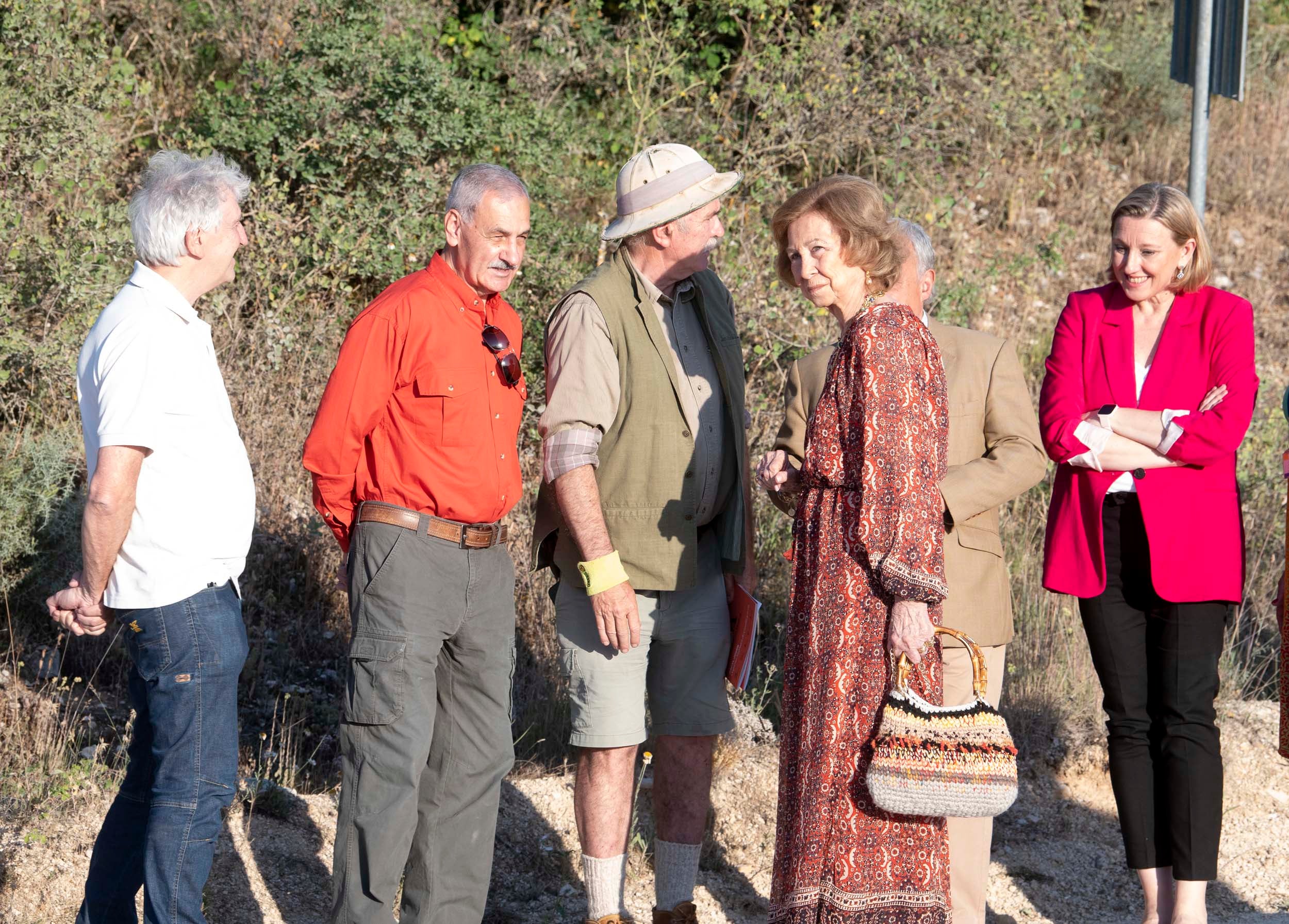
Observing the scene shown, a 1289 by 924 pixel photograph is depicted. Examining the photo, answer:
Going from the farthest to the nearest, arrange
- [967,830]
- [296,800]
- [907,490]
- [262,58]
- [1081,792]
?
[262,58], [1081,792], [296,800], [967,830], [907,490]

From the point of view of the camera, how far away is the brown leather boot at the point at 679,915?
12.4ft

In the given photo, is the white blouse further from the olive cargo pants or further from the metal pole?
the metal pole

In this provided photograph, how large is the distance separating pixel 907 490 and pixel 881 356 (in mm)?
321

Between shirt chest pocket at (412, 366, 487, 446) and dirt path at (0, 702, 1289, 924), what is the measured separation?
1.74 meters

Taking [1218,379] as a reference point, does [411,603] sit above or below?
below

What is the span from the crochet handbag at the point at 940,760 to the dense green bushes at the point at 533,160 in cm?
281

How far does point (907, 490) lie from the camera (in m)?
2.88

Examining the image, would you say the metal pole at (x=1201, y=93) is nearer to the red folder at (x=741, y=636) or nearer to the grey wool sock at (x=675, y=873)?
the red folder at (x=741, y=636)

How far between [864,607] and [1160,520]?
4.30 ft

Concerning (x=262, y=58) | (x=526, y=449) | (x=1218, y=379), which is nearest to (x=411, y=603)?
(x=1218, y=379)

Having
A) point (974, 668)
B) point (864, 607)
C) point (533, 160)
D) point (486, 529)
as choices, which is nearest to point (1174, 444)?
point (974, 668)

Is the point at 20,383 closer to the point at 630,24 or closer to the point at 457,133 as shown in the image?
the point at 457,133

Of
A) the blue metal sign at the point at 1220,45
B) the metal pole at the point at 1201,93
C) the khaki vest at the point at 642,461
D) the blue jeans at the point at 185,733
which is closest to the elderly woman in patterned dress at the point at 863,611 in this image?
the khaki vest at the point at 642,461

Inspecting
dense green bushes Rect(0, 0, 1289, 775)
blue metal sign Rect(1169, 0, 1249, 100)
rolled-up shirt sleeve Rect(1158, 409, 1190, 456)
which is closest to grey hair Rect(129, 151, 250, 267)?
rolled-up shirt sleeve Rect(1158, 409, 1190, 456)
